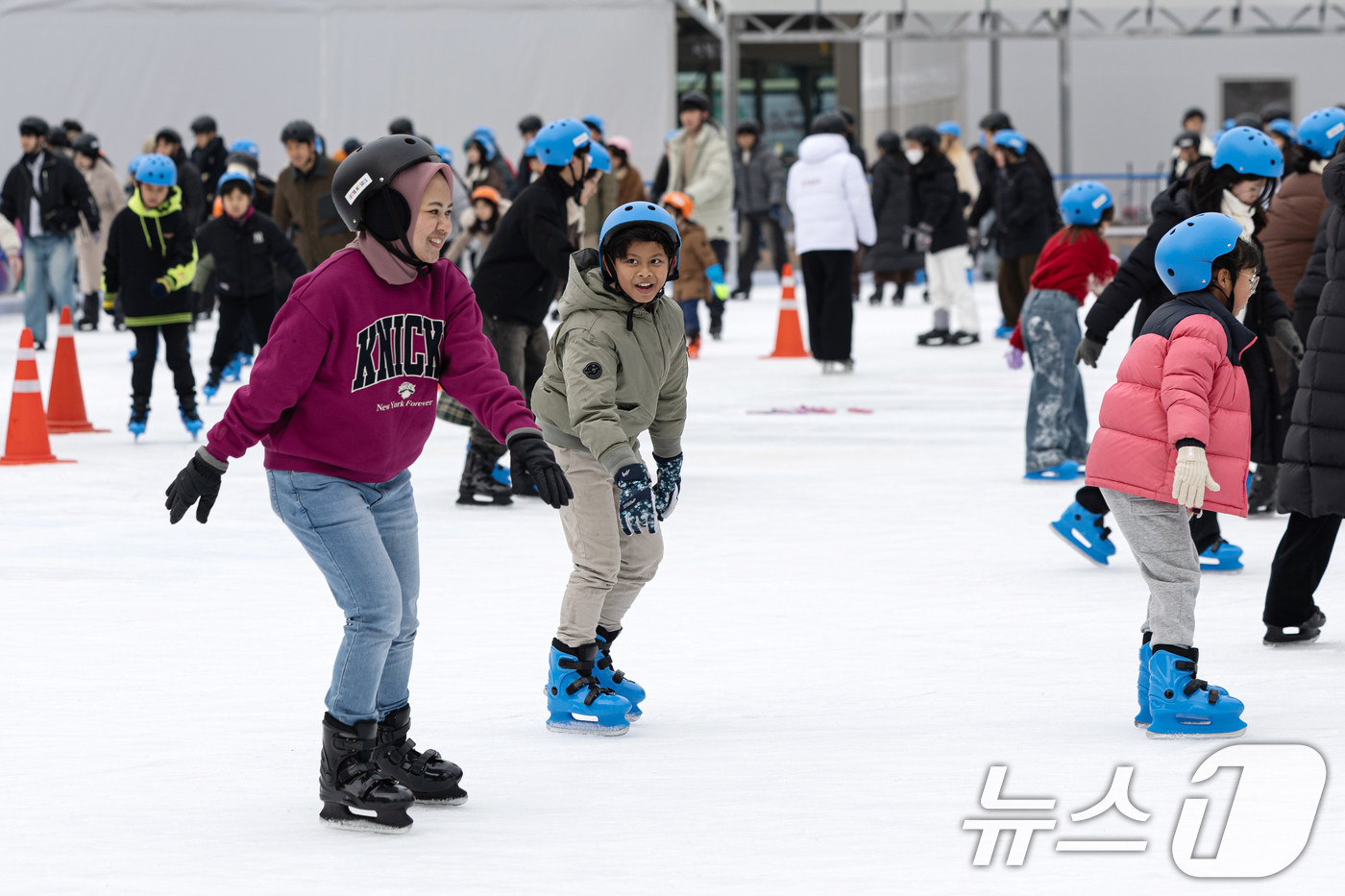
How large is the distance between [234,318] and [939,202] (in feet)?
24.6

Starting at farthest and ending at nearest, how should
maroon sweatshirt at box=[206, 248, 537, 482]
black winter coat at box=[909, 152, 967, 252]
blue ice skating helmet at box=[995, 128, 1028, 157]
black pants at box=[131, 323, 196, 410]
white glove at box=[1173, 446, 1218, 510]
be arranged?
black winter coat at box=[909, 152, 967, 252] < blue ice skating helmet at box=[995, 128, 1028, 157] < black pants at box=[131, 323, 196, 410] < white glove at box=[1173, 446, 1218, 510] < maroon sweatshirt at box=[206, 248, 537, 482]

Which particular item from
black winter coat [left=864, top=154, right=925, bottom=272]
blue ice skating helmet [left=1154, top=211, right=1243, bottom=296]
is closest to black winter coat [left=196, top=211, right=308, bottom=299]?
blue ice skating helmet [left=1154, top=211, right=1243, bottom=296]

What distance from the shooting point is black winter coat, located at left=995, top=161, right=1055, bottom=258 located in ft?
49.3

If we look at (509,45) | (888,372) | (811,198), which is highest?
(509,45)

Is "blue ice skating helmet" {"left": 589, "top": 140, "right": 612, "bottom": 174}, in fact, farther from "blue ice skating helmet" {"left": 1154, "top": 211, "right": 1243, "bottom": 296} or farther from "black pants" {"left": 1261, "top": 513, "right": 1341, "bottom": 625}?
"blue ice skating helmet" {"left": 1154, "top": 211, "right": 1243, "bottom": 296}

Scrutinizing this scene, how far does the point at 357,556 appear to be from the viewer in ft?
12.9

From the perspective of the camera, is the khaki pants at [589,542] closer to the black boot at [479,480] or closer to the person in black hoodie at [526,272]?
the person in black hoodie at [526,272]

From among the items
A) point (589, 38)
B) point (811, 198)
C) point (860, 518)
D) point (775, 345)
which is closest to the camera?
point (860, 518)

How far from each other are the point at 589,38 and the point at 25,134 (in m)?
8.81

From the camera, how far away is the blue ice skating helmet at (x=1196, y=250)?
4762 millimetres

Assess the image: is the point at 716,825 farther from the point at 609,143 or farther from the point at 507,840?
the point at 609,143

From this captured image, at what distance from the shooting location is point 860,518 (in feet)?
27.0

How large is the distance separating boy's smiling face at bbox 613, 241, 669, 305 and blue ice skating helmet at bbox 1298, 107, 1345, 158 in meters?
4.20

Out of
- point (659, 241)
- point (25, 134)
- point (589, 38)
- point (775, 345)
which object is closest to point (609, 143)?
point (775, 345)
